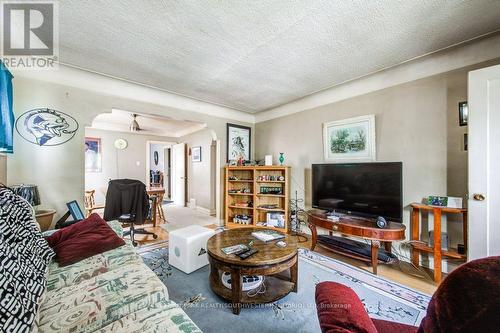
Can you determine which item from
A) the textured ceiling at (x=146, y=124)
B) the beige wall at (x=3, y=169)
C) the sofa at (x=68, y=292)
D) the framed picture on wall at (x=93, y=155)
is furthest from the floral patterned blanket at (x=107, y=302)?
the framed picture on wall at (x=93, y=155)

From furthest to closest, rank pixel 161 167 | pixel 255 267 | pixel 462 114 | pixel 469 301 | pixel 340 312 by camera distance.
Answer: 1. pixel 161 167
2. pixel 462 114
3. pixel 255 267
4. pixel 340 312
5. pixel 469 301

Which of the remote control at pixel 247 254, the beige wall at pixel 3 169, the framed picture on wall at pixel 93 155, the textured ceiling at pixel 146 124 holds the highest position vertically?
the textured ceiling at pixel 146 124

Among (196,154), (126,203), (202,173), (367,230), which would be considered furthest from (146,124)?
(367,230)

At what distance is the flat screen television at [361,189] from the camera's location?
7.47 feet

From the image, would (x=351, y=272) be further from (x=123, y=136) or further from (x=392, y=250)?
(x=123, y=136)

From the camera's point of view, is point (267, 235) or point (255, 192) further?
point (255, 192)

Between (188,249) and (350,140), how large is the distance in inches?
102

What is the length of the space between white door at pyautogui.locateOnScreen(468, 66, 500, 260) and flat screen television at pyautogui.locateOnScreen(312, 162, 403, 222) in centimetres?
55

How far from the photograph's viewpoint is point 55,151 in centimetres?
247

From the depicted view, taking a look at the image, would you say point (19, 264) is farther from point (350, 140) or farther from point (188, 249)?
point (350, 140)

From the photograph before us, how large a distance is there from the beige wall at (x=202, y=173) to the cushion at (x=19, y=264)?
12.2ft

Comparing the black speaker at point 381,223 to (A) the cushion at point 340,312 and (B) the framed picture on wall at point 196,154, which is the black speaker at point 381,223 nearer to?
(A) the cushion at point 340,312

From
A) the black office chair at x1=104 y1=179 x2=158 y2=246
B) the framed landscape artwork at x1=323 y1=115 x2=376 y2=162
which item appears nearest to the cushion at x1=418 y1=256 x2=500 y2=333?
the framed landscape artwork at x1=323 y1=115 x2=376 y2=162

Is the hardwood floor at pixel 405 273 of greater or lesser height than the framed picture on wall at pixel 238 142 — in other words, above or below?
below
